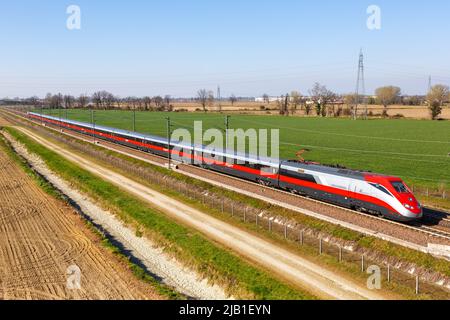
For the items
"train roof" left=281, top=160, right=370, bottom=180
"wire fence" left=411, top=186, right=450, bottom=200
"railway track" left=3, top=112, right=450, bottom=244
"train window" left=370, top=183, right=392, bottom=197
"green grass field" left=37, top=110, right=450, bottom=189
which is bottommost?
"wire fence" left=411, top=186, right=450, bottom=200

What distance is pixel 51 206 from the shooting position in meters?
39.5

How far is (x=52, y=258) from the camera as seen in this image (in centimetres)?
2689

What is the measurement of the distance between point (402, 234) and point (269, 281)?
32.2 feet

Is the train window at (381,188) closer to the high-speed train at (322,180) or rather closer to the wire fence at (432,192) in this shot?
the high-speed train at (322,180)

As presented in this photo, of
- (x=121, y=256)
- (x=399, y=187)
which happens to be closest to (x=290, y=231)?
(x=399, y=187)

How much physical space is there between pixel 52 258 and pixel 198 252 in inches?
371

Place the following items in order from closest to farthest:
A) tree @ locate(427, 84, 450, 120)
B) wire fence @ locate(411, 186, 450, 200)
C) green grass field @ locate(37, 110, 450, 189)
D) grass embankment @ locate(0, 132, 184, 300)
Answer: grass embankment @ locate(0, 132, 184, 300) < wire fence @ locate(411, 186, 450, 200) < green grass field @ locate(37, 110, 450, 189) < tree @ locate(427, 84, 450, 120)

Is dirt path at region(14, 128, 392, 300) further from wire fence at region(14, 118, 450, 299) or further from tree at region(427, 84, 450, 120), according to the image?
tree at region(427, 84, 450, 120)

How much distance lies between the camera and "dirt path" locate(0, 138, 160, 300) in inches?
875

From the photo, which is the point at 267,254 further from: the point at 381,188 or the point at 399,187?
the point at 399,187

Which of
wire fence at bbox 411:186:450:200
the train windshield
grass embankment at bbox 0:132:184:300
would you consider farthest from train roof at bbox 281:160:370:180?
grass embankment at bbox 0:132:184:300

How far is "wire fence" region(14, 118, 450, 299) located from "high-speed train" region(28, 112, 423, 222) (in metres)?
3.92

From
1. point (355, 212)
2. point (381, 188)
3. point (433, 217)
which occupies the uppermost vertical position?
point (381, 188)
